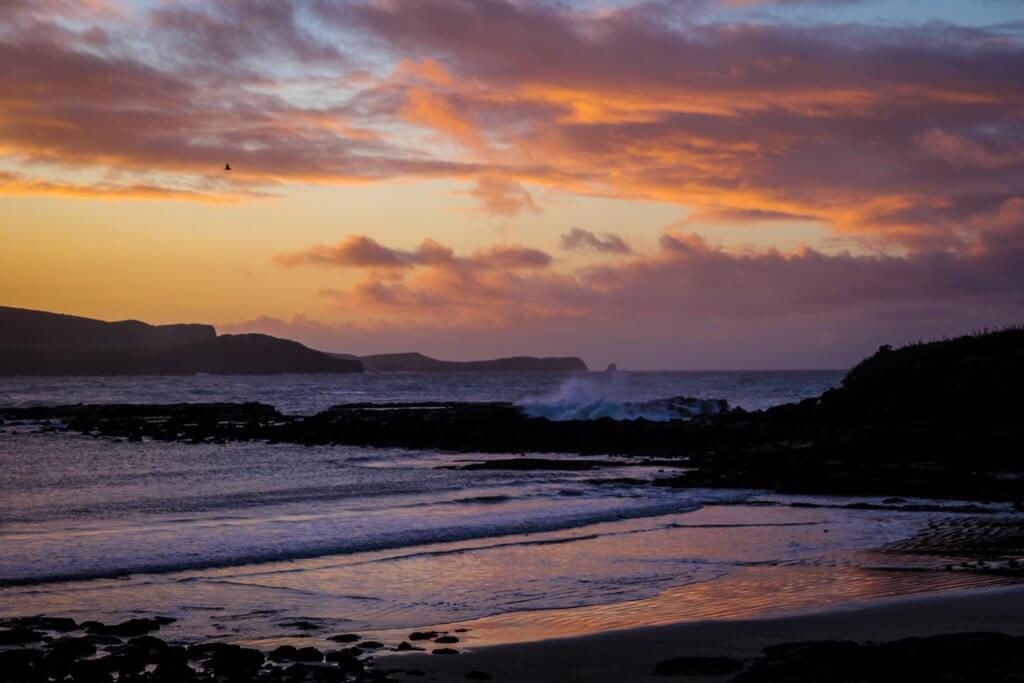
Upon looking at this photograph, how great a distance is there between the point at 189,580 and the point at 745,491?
50.1ft

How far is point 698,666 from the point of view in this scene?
31.4 ft

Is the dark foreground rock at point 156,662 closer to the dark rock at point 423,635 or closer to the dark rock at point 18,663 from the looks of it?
the dark rock at point 18,663

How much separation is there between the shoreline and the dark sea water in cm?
104

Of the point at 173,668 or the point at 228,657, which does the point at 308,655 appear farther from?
the point at 173,668

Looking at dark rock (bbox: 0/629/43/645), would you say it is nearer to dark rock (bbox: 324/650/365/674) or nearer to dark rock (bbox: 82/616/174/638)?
dark rock (bbox: 82/616/174/638)

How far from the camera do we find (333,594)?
45.1 ft

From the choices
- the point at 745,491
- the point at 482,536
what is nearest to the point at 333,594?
the point at 482,536

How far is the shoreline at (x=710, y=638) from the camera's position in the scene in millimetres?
9664

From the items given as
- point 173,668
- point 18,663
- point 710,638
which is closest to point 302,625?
point 173,668

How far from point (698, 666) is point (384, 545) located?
29.6ft

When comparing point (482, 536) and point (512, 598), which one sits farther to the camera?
point (482, 536)

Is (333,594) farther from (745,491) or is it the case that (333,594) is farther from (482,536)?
(745,491)

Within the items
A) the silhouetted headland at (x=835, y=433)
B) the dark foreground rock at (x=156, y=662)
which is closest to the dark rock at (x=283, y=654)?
the dark foreground rock at (x=156, y=662)

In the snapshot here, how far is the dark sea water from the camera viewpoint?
1304 cm
